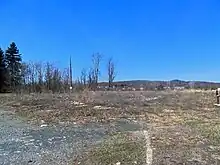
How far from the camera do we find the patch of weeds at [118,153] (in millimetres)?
8992

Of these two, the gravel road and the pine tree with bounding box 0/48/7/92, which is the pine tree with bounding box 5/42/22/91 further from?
the gravel road

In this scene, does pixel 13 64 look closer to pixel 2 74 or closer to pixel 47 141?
pixel 2 74

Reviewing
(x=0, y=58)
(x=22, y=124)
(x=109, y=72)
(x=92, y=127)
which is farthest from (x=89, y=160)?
(x=109, y=72)

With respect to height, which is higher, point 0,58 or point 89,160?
point 0,58

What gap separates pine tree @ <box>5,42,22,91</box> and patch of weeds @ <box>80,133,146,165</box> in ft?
221

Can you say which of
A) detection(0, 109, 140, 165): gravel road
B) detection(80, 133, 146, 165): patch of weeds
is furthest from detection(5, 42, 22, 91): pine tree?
detection(80, 133, 146, 165): patch of weeds

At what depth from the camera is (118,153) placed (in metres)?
9.74

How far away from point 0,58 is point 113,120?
5640 cm

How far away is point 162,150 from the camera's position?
1020 cm

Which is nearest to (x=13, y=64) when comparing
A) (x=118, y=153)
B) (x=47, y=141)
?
(x=47, y=141)

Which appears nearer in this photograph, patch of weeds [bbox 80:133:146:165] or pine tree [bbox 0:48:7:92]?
patch of weeds [bbox 80:133:146:165]

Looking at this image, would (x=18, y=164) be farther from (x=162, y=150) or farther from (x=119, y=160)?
(x=162, y=150)

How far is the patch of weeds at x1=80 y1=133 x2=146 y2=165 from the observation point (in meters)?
8.99

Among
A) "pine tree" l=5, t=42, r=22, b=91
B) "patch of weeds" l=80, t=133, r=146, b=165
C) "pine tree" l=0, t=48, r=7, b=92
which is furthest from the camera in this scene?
"pine tree" l=5, t=42, r=22, b=91
